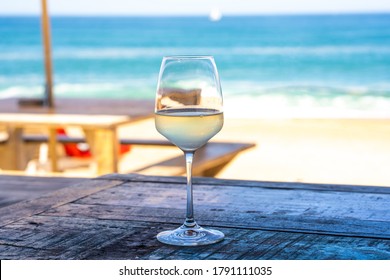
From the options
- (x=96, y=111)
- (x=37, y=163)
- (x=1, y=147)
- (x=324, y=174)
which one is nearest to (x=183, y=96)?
(x=96, y=111)

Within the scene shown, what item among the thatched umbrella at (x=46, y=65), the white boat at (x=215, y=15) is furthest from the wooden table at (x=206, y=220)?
the white boat at (x=215, y=15)

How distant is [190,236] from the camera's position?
106 centimetres

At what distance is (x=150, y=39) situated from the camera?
1208 inches

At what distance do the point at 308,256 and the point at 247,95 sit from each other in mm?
16713

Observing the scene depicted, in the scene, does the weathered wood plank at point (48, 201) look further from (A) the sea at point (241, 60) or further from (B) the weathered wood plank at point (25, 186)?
(A) the sea at point (241, 60)

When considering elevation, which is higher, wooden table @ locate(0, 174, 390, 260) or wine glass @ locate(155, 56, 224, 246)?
wine glass @ locate(155, 56, 224, 246)

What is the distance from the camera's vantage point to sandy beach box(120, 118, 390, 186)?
268 inches

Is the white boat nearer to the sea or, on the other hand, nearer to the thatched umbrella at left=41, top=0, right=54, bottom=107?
the sea

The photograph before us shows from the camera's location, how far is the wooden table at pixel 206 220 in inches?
39.8

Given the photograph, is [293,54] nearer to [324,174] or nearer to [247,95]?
[247,95]

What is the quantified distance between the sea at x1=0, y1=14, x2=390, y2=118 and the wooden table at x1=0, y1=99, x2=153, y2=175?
25.7 feet

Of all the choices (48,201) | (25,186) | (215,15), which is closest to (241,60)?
(215,15)

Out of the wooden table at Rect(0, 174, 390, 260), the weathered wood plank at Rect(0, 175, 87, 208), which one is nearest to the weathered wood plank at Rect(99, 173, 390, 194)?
the wooden table at Rect(0, 174, 390, 260)

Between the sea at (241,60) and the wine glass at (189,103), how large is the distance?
36.2 feet
